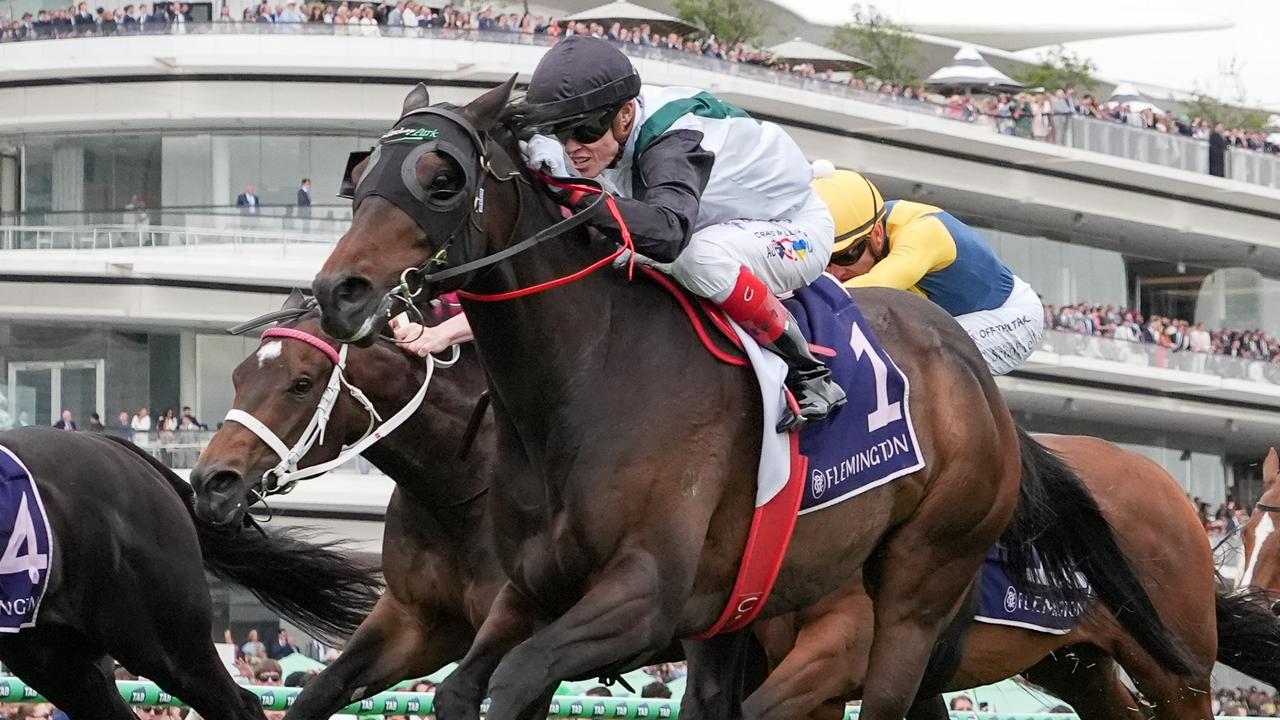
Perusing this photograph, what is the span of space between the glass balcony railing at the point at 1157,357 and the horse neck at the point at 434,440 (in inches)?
884

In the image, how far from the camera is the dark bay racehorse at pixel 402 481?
596 centimetres

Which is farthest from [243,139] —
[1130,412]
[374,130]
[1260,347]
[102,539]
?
[102,539]

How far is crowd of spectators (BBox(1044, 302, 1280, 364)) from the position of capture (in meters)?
29.2

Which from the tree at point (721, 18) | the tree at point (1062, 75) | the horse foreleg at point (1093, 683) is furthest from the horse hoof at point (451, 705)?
the tree at point (1062, 75)

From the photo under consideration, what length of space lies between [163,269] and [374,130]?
11.7 ft

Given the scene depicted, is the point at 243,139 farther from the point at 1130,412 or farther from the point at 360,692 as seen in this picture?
the point at 360,692

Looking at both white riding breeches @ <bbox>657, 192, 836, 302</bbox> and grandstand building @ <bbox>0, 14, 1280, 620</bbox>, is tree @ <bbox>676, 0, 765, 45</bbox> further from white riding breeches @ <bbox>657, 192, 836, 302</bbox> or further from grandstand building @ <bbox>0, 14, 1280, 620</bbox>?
white riding breeches @ <bbox>657, 192, 836, 302</bbox>

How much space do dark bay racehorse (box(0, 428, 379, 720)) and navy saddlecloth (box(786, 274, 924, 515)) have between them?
2.71 m

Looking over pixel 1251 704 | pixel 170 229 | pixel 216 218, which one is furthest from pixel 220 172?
pixel 1251 704

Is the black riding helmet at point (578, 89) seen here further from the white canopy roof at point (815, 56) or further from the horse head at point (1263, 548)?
the white canopy roof at point (815, 56)

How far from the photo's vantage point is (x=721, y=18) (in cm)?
3106

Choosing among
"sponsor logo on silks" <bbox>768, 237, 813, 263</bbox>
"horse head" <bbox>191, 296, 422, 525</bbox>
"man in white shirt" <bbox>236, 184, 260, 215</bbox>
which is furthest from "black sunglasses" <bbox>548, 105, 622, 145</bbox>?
"man in white shirt" <bbox>236, 184, 260, 215</bbox>

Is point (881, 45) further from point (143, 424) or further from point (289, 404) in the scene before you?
point (289, 404)

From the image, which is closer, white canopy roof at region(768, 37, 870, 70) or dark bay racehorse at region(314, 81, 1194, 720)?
dark bay racehorse at region(314, 81, 1194, 720)
